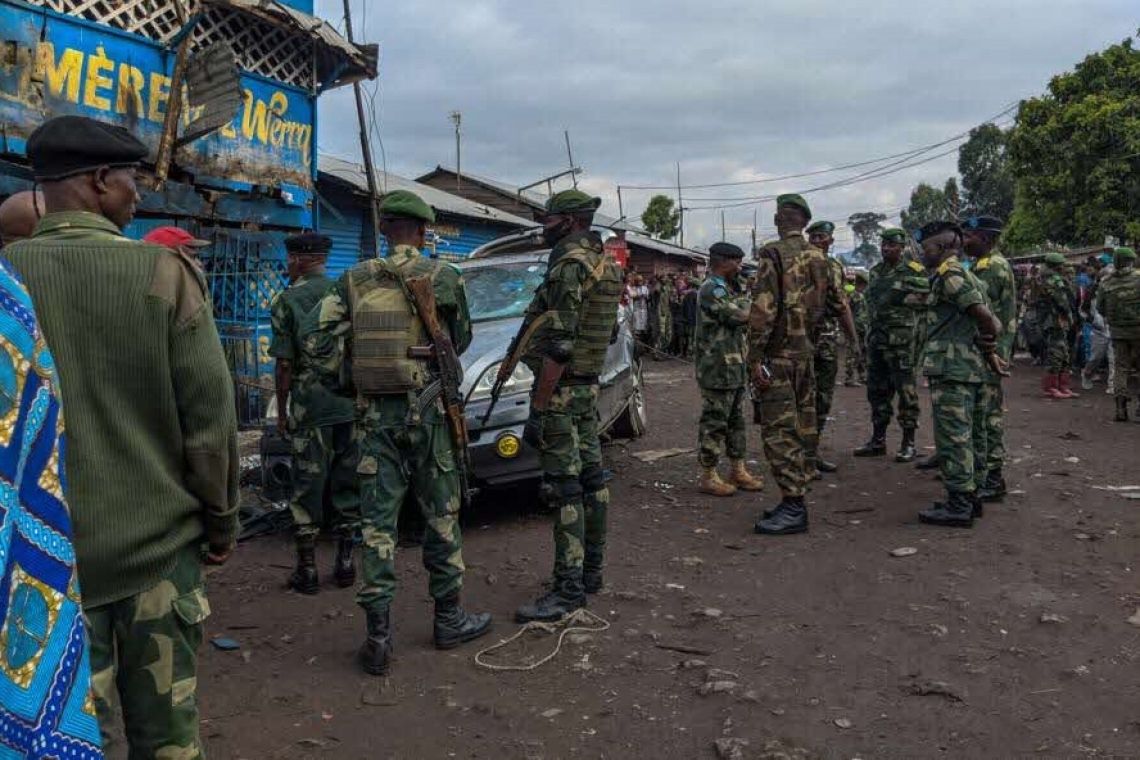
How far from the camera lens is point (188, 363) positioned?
1992mm

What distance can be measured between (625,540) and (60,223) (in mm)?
4085

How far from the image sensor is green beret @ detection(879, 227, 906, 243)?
24.8 feet

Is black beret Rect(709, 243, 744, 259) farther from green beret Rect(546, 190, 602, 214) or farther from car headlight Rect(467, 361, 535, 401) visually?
green beret Rect(546, 190, 602, 214)

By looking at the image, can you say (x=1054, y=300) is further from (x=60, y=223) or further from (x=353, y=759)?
(x=60, y=223)

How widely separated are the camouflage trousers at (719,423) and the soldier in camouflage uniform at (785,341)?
1071mm

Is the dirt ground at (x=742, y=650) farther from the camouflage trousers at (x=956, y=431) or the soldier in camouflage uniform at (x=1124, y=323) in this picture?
the soldier in camouflage uniform at (x=1124, y=323)

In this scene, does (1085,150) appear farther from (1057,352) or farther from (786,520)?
(786,520)

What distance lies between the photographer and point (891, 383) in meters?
7.76

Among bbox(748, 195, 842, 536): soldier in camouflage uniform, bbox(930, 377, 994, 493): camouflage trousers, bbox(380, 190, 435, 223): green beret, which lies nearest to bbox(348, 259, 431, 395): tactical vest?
bbox(380, 190, 435, 223): green beret

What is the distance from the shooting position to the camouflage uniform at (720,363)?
258 inches

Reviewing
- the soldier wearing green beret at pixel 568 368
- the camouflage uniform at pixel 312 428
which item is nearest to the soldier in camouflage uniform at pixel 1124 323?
the soldier wearing green beret at pixel 568 368

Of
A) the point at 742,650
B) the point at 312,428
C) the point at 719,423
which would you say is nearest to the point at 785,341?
the point at 719,423

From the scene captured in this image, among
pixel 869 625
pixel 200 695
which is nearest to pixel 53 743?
pixel 200 695

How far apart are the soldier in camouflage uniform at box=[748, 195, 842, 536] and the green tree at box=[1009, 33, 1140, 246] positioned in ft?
54.4
